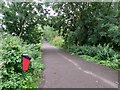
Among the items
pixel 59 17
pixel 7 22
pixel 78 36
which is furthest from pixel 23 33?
pixel 59 17

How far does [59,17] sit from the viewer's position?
1194 inches

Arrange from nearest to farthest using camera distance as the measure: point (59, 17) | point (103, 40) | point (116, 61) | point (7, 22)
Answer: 1. point (116, 61)
2. point (7, 22)
3. point (103, 40)
4. point (59, 17)

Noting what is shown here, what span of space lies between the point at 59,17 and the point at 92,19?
6337mm

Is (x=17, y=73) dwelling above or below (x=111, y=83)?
above

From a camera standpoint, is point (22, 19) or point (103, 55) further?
point (22, 19)

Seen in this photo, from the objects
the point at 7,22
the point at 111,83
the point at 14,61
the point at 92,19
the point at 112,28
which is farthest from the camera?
the point at 92,19

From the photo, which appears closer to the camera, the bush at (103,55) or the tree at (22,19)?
the bush at (103,55)

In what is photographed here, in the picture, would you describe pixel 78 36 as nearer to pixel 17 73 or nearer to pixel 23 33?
pixel 23 33

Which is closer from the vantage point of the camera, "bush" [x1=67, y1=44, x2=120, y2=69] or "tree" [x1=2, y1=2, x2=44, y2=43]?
"bush" [x1=67, y1=44, x2=120, y2=69]

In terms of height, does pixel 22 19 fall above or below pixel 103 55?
above

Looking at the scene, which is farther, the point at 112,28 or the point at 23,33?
the point at 23,33

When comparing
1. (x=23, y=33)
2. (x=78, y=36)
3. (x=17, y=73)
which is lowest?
(x=78, y=36)

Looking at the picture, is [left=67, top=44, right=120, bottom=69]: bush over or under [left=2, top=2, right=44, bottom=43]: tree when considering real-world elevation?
under

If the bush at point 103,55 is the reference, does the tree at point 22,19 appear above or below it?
above
